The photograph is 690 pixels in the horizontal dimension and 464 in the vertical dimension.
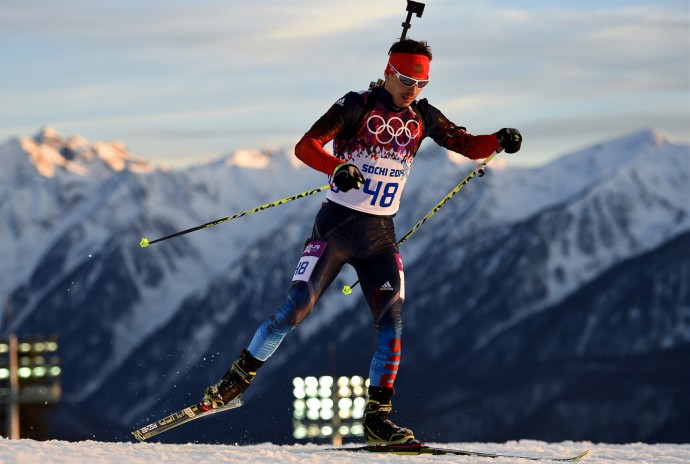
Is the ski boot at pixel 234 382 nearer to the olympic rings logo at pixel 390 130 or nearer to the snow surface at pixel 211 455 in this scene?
the snow surface at pixel 211 455

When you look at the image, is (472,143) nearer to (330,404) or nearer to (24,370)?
(330,404)

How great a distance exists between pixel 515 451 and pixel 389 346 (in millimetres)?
2139

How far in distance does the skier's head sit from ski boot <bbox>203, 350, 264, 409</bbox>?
2561 mm

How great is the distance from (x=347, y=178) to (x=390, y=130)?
106 cm

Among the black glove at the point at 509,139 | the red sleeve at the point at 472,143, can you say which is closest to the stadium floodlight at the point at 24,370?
the red sleeve at the point at 472,143

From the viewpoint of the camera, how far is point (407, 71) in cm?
1119

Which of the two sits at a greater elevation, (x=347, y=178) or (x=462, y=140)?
(x=462, y=140)

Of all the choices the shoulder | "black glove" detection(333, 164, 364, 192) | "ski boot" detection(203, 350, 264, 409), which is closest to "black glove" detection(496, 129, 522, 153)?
the shoulder

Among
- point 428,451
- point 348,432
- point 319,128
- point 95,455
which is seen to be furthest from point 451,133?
point 348,432

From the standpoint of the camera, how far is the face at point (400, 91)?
1120 cm

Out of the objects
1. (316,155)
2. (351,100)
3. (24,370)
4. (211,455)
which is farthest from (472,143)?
(24,370)

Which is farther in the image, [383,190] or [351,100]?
[383,190]

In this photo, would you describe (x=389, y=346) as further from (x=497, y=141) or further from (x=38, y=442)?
(x=38, y=442)

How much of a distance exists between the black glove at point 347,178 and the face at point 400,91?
114cm
